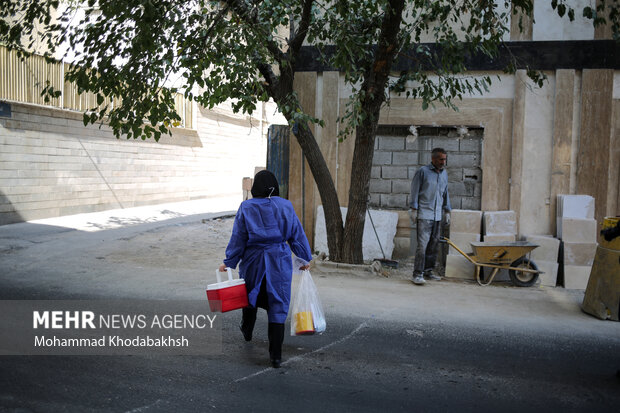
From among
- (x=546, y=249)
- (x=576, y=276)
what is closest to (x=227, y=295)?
(x=546, y=249)

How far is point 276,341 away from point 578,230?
243 inches

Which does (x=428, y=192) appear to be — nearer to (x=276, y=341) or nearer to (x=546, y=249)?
(x=546, y=249)

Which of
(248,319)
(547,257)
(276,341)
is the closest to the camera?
(276,341)

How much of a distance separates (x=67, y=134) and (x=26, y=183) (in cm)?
181

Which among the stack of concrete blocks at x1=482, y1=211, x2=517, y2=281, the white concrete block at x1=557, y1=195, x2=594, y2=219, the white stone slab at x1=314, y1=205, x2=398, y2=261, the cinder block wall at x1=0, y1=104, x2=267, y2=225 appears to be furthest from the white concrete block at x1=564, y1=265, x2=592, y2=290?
the cinder block wall at x1=0, y1=104, x2=267, y2=225

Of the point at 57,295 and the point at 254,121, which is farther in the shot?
the point at 254,121

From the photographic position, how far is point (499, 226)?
30.7 feet

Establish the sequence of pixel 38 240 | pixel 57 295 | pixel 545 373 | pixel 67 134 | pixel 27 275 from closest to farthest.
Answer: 1. pixel 545 373
2. pixel 57 295
3. pixel 27 275
4. pixel 38 240
5. pixel 67 134

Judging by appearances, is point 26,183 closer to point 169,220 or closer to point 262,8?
point 169,220

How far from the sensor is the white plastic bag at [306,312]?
4.68m

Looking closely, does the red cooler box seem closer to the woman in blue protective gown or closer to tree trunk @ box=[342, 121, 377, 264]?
the woman in blue protective gown

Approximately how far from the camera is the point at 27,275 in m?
8.21

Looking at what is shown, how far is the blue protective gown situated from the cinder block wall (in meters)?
8.33

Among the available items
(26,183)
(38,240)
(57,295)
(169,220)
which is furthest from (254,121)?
(57,295)
